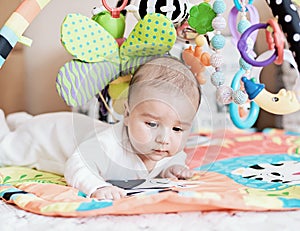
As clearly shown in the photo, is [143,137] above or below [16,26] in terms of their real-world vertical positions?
below

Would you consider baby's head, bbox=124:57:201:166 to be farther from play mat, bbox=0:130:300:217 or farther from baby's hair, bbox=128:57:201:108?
play mat, bbox=0:130:300:217

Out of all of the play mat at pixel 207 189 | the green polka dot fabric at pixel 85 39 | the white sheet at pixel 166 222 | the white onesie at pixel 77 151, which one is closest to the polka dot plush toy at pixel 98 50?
the green polka dot fabric at pixel 85 39

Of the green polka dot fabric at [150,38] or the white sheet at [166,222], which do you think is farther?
the green polka dot fabric at [150,38]

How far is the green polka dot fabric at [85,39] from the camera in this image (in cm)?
A: 116

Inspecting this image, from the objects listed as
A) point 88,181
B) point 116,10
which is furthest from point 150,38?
point 88,181

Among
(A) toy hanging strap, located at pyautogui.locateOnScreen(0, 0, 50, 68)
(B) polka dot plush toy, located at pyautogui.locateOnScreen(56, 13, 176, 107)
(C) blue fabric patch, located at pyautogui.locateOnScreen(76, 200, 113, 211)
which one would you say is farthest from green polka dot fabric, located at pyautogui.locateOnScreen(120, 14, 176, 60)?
(C) blue fabric patch, located at pyautogui.locateOnScreen(76, 200, 113, 211)

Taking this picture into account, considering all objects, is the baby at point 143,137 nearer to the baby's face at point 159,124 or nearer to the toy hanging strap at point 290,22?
the baby's face at point 159,124

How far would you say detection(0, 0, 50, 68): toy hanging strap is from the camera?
1.06 m

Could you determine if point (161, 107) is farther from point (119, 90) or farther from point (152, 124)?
point (119, 90)

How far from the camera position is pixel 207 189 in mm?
1094

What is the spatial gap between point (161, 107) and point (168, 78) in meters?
0.06

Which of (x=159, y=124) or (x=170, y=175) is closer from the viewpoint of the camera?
(x=159, y=124)

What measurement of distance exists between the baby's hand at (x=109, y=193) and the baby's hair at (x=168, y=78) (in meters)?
0.22

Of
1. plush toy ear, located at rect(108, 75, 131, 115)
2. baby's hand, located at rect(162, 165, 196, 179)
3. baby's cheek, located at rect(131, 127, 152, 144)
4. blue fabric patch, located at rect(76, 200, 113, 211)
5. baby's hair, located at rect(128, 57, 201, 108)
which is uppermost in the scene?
baby's hair, located at rect(128, 57, 201, 108)
